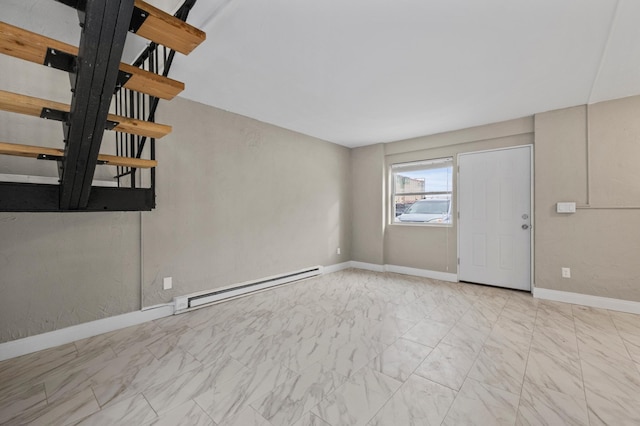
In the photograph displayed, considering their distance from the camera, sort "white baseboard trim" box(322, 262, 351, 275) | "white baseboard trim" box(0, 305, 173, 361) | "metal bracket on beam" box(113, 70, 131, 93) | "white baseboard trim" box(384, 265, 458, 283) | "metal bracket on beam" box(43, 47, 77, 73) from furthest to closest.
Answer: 1. "white baseboard trim" box(322, 262, 351, 275)
2. "white baseboard trim" box(384, 265, 458, 283)
3. "white baseboard trim" box(0, 305, 173, 361)
4. "metal bracket on beam" box(113, 70, 131, 93)
5. "metal bracket on beam" box(43, 47, 77, 73)

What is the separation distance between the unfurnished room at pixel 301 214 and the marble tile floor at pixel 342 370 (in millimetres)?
19

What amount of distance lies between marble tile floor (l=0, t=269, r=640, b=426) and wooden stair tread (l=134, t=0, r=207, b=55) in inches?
80.2

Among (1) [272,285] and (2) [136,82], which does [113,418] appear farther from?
(1) [272,285]

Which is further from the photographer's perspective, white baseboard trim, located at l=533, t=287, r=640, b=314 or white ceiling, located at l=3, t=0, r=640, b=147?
white baseboard trim, located at l=533, t=287, r=640, b=314

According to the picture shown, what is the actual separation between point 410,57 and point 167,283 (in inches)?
133

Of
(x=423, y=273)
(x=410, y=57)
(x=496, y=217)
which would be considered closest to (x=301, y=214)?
(x=423, y=273)

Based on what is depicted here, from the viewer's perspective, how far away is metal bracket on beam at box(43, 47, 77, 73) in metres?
A: 1.29

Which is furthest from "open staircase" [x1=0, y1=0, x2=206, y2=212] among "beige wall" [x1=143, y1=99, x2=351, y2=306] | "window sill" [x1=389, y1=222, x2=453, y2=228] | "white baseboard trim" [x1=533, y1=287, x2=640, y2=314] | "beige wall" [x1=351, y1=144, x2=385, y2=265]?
"white baseboard trim" [x1=533, y1=287, x2=640, y2=314]

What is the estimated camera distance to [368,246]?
5488mm

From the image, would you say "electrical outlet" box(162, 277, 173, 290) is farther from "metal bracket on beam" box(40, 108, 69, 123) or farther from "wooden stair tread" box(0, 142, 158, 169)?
"metal bracket on beam" box(40, 108, 69, 123)

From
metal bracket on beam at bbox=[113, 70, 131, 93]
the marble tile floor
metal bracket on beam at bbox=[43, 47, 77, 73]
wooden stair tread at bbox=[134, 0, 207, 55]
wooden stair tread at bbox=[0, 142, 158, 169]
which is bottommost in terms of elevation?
the marble tile floor

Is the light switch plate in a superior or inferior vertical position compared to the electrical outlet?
superior

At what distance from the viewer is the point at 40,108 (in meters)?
1.43

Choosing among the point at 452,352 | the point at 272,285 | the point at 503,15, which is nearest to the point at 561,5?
the point at 503,15
